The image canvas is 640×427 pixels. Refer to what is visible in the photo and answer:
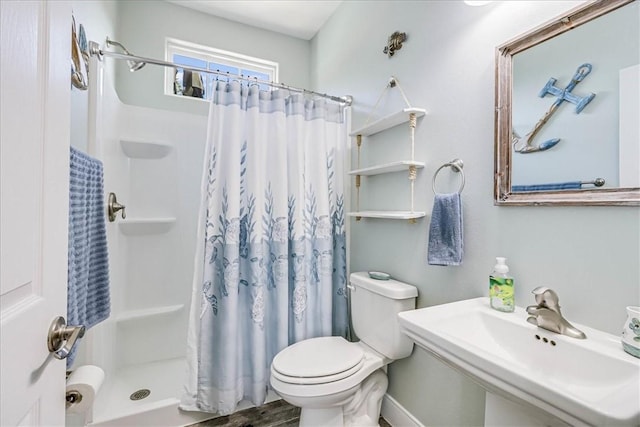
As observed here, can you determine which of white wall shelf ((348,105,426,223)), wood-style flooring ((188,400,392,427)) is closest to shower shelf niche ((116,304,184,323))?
wood-style flooring ((188,400,392,427))

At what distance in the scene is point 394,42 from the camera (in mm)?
1633

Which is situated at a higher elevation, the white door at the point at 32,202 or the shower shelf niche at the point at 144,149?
the shower shelf niche at the point at 144,149

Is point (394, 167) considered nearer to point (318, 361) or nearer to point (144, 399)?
point (318, 361)

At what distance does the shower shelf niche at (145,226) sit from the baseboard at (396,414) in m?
1.85

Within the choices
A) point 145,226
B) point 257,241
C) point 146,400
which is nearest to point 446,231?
point 257,241

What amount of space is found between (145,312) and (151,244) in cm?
49

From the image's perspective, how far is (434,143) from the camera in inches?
54.5

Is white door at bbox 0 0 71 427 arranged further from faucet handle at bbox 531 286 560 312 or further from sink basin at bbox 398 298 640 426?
faucet handle at bbox 531 286 560 312

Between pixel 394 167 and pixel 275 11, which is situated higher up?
pixel 275 11

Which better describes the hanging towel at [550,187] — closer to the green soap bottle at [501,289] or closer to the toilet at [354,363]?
the green soap bottle at [501,289]

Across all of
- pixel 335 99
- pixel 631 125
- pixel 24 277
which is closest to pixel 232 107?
pixel 335 99

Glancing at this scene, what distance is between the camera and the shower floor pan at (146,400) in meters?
1.45

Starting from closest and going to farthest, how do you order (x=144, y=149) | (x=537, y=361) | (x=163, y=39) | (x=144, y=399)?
(x=537, y=361) < (x=144, y=399) < (x=144, y=149) < (x=163, y=39)

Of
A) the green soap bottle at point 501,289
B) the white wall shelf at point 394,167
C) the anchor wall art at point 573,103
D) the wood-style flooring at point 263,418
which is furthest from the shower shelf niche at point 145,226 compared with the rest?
the anchor wall art at point 573,103
